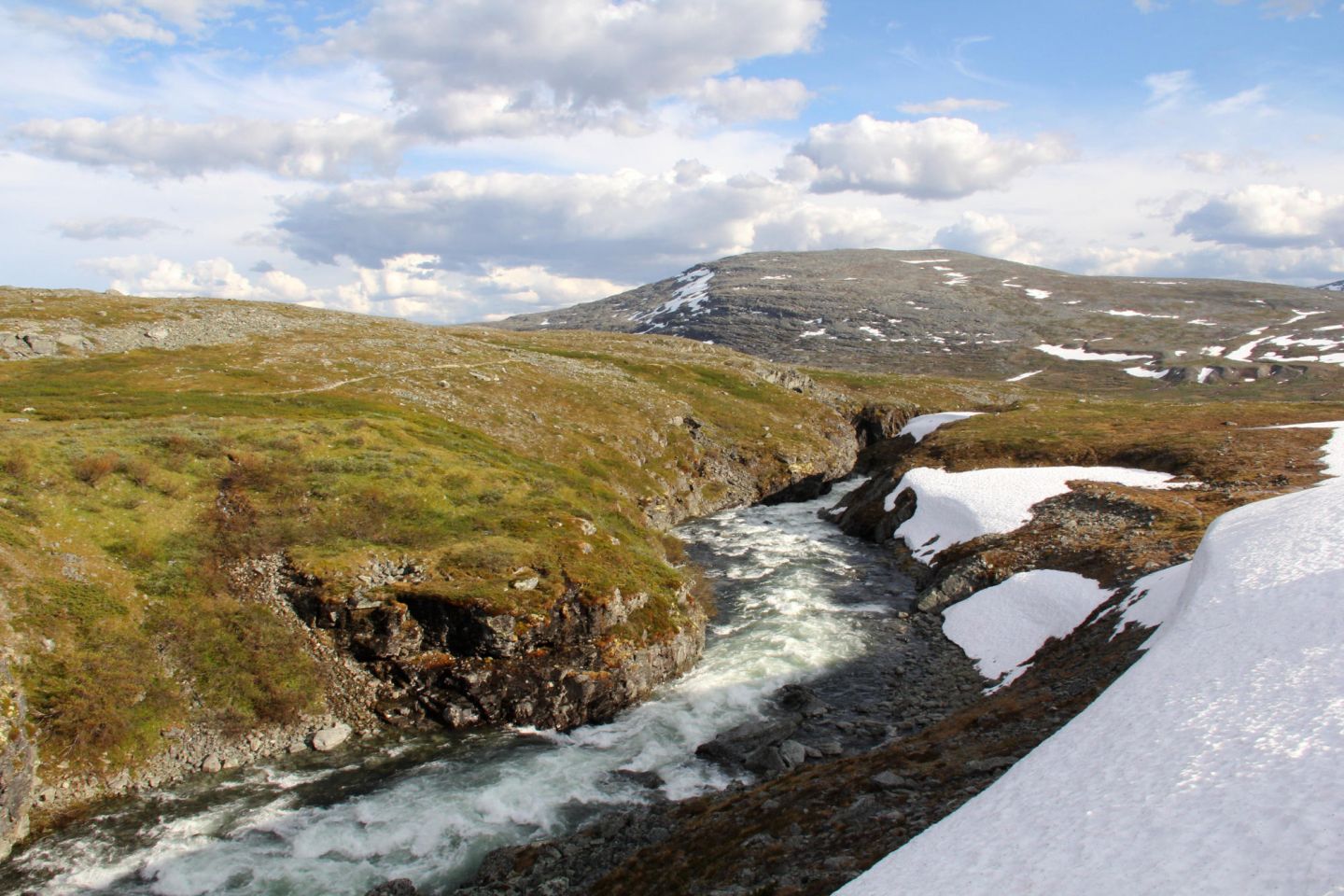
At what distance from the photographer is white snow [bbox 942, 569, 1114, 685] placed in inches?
1264

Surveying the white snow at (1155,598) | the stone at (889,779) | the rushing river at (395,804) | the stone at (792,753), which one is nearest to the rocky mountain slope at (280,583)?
the rushing river at (395,804)

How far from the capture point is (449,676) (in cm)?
2828

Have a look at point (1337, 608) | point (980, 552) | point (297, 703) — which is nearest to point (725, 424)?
point (980, 552)

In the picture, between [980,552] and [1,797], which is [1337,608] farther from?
[1,797]

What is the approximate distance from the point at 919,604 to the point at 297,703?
103ft

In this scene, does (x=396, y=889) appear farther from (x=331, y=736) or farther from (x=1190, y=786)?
(x=1190, y=786)

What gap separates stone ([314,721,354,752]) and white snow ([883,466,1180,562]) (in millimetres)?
35739

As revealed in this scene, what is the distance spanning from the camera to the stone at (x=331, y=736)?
85.0 ft

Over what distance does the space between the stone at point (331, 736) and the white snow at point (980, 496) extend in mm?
35739

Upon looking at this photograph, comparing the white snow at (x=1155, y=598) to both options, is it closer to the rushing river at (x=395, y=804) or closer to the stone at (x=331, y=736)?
the rushing river at (x=395, y=804)

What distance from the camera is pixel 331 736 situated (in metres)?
26.2

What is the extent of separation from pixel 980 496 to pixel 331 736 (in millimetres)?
43222

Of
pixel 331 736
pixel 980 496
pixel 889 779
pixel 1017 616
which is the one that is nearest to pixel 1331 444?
pixel 980 496

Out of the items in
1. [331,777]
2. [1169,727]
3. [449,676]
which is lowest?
[331,777]
